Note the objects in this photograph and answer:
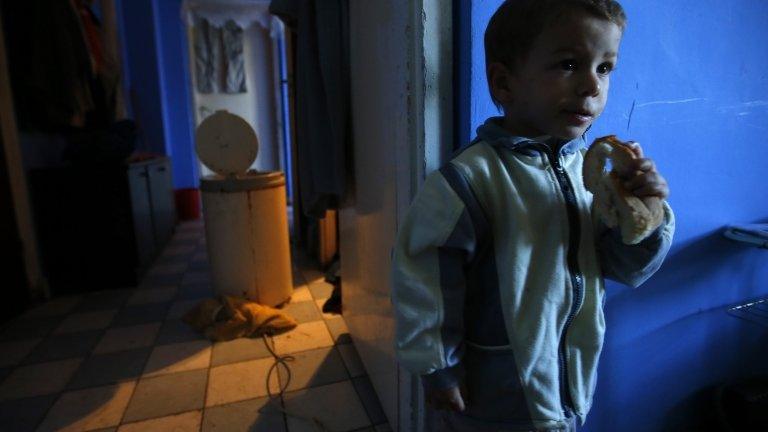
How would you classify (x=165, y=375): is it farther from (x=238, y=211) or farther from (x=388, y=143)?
(x=388, y=143)

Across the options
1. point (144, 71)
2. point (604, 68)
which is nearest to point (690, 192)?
point (604, 68)

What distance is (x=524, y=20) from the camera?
60cm

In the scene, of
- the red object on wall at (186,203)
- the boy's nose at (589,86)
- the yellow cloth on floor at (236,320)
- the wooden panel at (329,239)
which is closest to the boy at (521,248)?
the boy's nose at (589,86)

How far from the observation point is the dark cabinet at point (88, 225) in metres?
2.45

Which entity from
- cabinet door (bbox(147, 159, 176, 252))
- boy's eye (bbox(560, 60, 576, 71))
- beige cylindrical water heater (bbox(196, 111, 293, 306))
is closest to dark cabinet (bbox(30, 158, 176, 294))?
cabinet door (bbox(147, 159, 176, 252))

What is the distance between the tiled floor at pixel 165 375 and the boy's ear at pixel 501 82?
3.66 ft

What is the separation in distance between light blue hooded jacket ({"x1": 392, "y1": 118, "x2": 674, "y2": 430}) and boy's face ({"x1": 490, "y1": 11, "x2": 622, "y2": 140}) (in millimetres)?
59

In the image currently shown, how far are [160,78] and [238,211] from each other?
3.28 m

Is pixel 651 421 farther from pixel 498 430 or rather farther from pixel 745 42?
pixel 745 42

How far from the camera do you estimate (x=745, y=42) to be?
41.2 inches

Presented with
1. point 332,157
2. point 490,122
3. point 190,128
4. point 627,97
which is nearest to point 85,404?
point 332,157

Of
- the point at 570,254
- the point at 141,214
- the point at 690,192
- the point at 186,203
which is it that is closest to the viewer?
the point at 570,254

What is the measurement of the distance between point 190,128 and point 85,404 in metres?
4.00

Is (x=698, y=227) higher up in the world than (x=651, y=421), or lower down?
higher up
